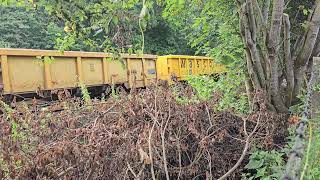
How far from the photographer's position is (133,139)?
320 centimetres

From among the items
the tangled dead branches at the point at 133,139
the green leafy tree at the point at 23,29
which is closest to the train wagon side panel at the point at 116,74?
the tangled dead branches at the point at 133,139

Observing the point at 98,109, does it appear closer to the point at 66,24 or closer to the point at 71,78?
the point at 66,24

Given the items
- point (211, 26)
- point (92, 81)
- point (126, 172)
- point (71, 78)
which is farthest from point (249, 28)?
point (92, 81)

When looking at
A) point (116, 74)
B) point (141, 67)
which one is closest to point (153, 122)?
point (116, 74)

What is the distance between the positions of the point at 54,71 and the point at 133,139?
8556mm

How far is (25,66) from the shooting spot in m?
10.2

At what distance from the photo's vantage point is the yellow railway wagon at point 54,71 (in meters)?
9.62

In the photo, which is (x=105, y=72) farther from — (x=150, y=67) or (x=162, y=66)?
(x=162, y=66)

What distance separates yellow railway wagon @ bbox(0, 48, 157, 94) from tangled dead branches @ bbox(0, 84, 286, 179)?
3787 mm

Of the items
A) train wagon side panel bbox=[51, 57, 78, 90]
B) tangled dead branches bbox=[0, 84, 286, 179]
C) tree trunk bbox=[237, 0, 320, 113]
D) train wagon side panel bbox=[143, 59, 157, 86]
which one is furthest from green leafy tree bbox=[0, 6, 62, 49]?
tangled dead branches bbox=[0, 84, 286, 179]

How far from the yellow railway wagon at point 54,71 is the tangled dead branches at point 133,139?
12.4 ft

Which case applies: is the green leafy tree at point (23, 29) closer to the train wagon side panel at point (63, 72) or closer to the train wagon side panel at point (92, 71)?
the train wagon side panel at point (92, 71)

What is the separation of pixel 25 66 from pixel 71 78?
1.91 metres

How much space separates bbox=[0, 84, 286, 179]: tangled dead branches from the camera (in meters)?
2.88
